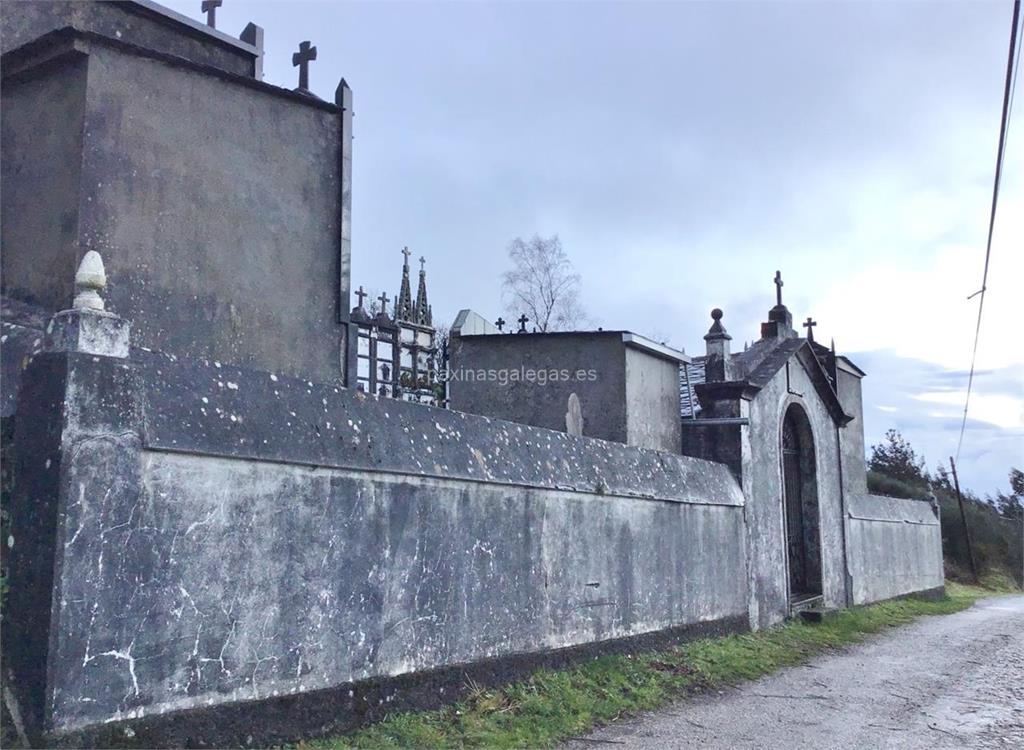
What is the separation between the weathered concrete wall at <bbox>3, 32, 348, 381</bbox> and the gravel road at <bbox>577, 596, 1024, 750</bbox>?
5575 mm

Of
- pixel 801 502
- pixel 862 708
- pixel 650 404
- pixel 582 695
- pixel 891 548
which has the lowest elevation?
pixel 862 708

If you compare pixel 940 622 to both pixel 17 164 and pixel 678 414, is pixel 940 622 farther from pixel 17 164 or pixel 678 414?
pixel 17 164

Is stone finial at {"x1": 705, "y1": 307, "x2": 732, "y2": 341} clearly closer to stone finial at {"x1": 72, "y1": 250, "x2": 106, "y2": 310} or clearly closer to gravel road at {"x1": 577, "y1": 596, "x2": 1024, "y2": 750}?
gravel road at {"x1": 577, "y1": 596, "x2": 1024, "y2": 750}

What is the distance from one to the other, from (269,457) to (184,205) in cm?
462

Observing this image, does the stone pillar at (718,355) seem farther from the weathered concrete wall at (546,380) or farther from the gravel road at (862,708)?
the gravel road at (862,708)

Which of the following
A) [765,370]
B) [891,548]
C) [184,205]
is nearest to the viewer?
→ [184,205]

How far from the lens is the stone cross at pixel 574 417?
12.2m

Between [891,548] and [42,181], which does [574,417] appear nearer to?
[42,181]

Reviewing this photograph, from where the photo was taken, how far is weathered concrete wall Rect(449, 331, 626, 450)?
44.3 ft

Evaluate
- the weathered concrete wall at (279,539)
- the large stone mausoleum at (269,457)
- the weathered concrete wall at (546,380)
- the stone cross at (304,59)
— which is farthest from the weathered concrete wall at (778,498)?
the stone cross at (304,59)

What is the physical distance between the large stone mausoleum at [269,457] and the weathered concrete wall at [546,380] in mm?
46

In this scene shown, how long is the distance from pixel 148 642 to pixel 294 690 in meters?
1.14

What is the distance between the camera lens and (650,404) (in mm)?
13859

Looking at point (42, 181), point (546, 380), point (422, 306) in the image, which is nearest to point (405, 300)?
point (422, 306)
